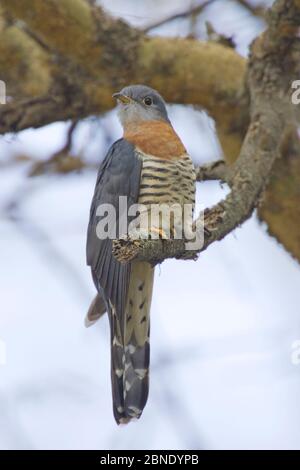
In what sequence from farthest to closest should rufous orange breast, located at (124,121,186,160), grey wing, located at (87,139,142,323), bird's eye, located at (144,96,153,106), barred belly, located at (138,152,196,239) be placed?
1. bird's eye, located at (144,96,153,106)
2. rufous orange breast, located at (124,121,186,160)
3. barred belly, located at (138,152,196,239)
4. grey wing, located at (87,139,142,323)

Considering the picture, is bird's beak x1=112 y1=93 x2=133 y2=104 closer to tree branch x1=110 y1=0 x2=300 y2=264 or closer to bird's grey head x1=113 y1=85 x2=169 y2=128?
bird's grey head x1=113 y1=85 x2=169 y2=128

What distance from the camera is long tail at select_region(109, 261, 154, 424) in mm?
4023

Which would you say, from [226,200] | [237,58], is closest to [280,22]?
[237,58]

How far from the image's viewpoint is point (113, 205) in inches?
165

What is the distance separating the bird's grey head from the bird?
0.32 feet

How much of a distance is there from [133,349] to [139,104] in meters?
1.34

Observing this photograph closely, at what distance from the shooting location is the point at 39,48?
5.27 m

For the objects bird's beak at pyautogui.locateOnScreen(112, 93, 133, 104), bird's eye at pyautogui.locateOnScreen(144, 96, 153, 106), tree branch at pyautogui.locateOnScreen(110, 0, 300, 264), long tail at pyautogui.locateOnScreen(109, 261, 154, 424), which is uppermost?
tree branch at pyautogui.locateOnScreen(110, 0, 300, 264)

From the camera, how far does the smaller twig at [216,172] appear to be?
413 centimetres
